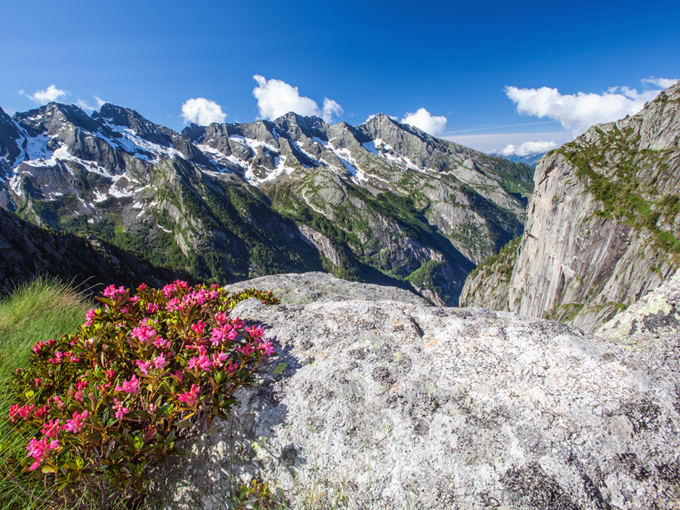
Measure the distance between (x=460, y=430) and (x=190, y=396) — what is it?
2978 mm

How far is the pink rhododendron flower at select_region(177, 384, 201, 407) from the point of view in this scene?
290 centimetres

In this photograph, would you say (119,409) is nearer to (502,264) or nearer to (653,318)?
(653,318)

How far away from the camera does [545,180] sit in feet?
330

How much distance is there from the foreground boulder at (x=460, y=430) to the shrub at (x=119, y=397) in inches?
18.2

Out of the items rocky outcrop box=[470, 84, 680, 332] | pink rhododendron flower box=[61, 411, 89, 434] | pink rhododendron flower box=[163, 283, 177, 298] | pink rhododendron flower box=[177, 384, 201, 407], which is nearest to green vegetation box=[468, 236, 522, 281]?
rocky outcrop box=[470, 84, 680, 332]

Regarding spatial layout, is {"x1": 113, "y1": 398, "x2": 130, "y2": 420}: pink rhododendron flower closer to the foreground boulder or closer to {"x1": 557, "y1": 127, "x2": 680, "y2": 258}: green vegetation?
the foreground boulder

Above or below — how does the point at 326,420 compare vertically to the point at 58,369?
below

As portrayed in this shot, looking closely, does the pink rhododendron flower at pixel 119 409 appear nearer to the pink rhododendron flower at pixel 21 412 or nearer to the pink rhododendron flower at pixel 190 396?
the pink rhododendron flower at pixel 190 396

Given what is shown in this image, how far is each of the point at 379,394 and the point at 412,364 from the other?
0.75m

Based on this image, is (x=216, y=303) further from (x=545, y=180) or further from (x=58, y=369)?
(x=545, y=180)

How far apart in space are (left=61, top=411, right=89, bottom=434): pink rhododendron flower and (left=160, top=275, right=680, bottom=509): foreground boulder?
1046 millimetres

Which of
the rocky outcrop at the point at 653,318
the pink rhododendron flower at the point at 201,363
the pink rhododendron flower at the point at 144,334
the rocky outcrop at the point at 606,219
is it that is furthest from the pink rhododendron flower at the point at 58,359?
the rocky outcrop at the point at 606,219

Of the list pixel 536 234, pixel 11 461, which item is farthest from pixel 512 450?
pixel 536 234

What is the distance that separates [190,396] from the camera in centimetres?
294
